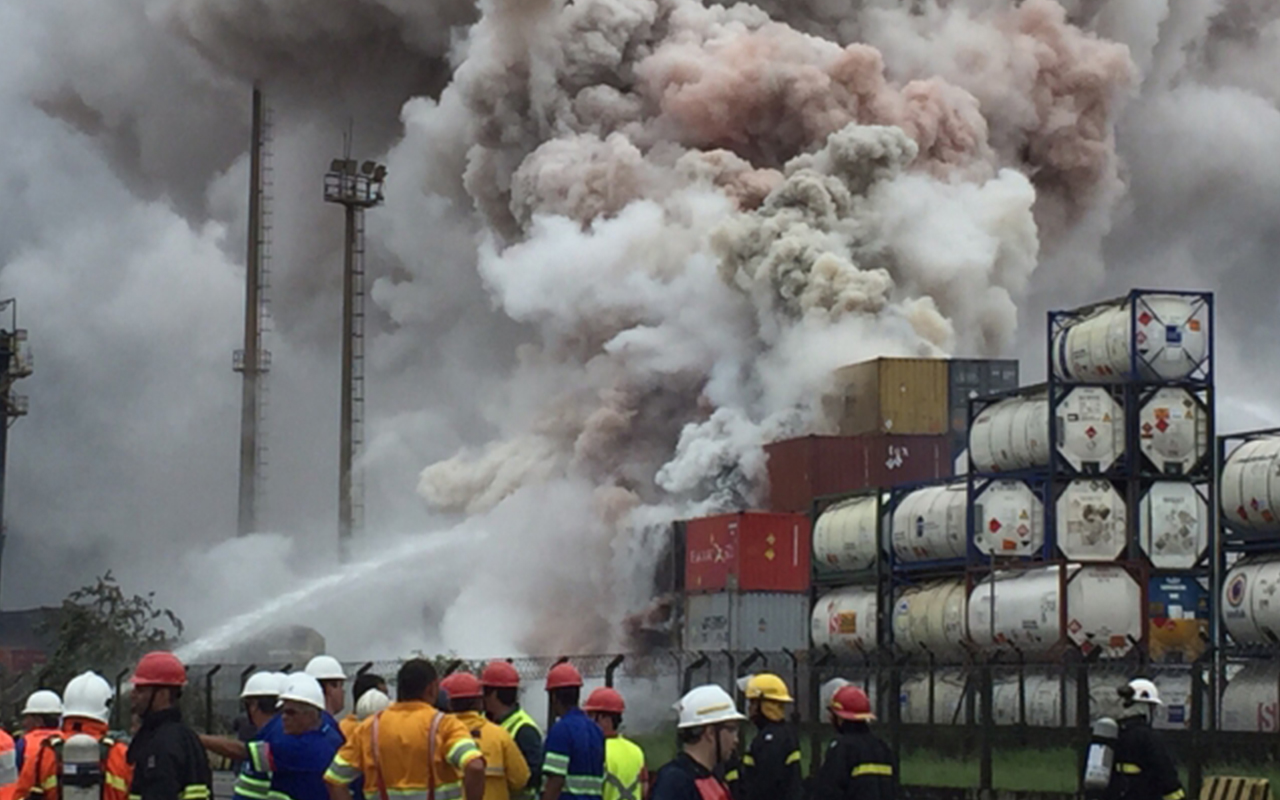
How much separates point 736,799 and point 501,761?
2.80m

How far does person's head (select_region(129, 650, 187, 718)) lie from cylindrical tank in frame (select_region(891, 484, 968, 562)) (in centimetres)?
3138

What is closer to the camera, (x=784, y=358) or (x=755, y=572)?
(x=755, y=572)

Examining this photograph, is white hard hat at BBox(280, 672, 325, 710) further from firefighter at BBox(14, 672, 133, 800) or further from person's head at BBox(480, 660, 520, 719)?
person's head at BBox(480, 660, 520, 719)

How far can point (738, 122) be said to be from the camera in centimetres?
8188

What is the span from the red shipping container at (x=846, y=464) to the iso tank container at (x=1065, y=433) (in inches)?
775

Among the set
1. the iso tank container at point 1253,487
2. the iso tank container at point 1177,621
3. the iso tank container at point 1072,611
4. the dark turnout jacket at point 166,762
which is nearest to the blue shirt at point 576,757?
the dark turnout jacket at point 166,762

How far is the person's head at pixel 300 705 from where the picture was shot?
15.0 metres

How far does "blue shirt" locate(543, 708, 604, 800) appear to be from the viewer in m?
15.4

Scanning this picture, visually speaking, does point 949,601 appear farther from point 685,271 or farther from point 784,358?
point 685,271

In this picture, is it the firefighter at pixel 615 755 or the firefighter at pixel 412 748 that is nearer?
the firefighter at pixel 412 748

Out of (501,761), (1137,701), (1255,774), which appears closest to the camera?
Answer: (501,761)

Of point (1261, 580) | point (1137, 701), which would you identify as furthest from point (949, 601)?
point (1137, 701)

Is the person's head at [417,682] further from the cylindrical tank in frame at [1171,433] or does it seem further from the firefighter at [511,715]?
the cylindrical tank in frame at [1171,433]

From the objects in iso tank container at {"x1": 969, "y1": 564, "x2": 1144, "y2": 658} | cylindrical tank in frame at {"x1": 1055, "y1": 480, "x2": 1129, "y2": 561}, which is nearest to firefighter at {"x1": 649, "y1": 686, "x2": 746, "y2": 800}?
iso tank container at {"x1": 969, "y1": 564, "x2": 1144, "y2": 658}
